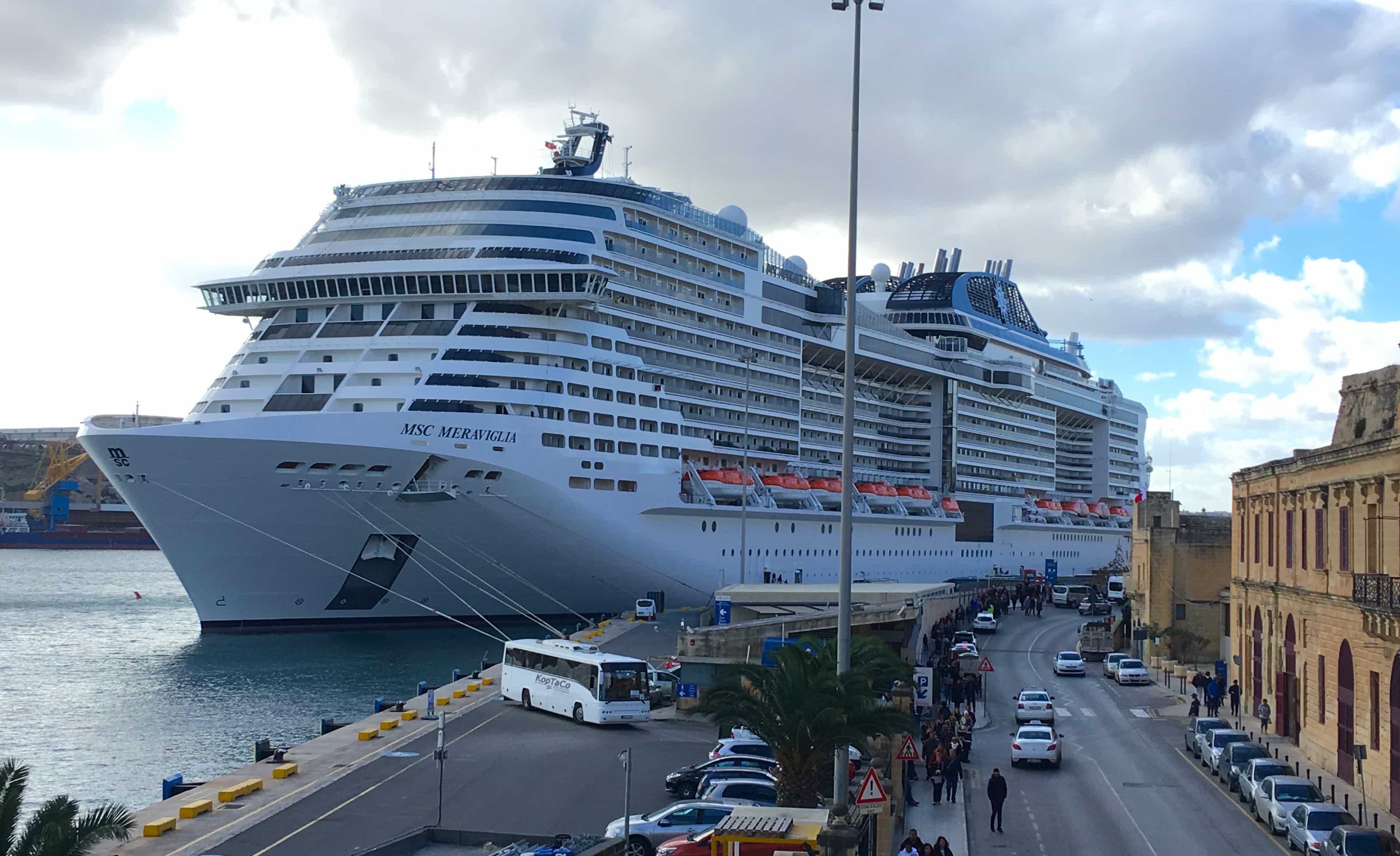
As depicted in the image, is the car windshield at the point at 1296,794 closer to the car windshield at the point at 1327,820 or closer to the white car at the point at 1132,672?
the car windshield at the point at 1327,820

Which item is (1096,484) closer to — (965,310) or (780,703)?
(965,310)

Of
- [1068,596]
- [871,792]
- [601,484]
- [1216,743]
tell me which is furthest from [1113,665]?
[1068,596]

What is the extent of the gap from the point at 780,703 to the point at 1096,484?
100m

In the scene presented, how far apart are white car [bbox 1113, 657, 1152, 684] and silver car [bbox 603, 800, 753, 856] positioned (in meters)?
28.1

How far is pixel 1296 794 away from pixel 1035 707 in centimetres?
1142

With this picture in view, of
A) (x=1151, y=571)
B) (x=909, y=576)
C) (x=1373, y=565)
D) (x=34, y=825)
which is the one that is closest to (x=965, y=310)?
(x=909, y=576)

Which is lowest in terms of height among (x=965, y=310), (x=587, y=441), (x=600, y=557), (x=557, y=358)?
(x=600, y=557)

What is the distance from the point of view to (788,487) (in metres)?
64.6

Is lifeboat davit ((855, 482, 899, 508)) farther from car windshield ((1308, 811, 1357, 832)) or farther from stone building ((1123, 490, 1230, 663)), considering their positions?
car windshield ((1308, 811, 1357, 832))

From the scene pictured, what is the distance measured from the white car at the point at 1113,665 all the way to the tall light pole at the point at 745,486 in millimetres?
14026

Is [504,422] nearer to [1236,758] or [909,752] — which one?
[909,752]

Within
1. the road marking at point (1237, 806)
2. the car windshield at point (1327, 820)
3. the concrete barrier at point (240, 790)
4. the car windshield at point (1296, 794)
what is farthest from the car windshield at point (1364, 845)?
the concrete barrier at point (240, 790)

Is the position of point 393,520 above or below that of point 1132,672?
above

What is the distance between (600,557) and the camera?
52.7 meters
